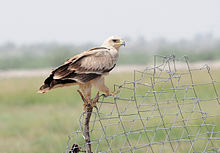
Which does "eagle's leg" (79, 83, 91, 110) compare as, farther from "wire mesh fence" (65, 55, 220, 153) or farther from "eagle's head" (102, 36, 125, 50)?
"eagle's head" (102, 36, 125, 50)

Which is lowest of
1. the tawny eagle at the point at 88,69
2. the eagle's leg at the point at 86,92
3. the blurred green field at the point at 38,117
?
the blurred green field at the point at 38,117

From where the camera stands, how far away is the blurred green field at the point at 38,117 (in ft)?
18.4

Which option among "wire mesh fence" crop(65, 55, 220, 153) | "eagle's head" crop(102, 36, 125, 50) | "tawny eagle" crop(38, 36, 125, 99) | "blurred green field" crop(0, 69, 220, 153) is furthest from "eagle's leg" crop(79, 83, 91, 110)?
"blurred green field" crop(0, 69, 220, 153)

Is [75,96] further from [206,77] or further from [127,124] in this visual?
[127,124]

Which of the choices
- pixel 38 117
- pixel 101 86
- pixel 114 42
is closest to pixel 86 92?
pixel 101 86

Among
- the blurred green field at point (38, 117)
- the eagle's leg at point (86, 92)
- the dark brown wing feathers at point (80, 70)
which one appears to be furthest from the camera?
the blurred green field at point (38, 117)

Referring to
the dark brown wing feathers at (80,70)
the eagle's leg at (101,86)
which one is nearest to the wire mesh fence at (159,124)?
the eagle's leg at (101,86)

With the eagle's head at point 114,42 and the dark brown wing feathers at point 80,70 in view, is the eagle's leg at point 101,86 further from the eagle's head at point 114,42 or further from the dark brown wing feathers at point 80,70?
the eagle's head at point 114,42

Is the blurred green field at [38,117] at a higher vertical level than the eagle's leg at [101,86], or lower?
lower

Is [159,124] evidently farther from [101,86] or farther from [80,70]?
[80,70]

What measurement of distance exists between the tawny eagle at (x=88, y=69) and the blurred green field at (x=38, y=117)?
6.83ft

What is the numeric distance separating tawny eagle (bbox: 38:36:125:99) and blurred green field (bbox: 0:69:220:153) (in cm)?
208

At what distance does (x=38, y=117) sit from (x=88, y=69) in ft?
17.1

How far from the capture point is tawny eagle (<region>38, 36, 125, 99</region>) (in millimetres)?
2826
